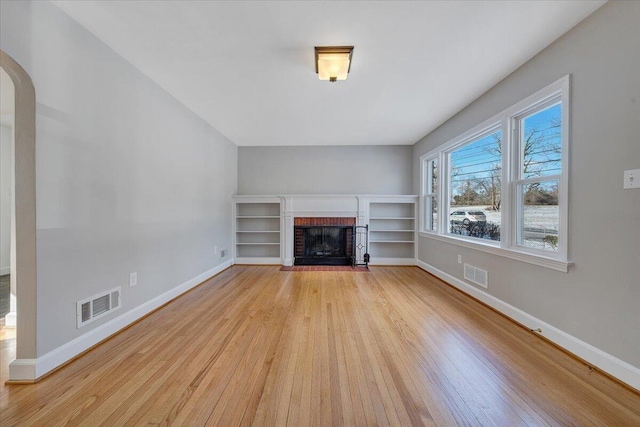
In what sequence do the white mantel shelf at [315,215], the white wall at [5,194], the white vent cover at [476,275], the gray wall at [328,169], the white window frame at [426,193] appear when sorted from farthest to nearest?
1. the gray wall at [328,169]
2. the white mantel shelf at [315,215]
3. the white window frame at [426,193]
4. the white wall at [5,194]
5. the white vent cover at [476,275]

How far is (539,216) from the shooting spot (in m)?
2.30

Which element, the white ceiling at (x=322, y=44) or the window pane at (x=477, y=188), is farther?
the window pane at (x=477, y=188)

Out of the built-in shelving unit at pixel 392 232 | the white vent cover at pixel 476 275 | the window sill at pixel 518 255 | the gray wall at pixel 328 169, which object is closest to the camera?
the window sill at pixel 518 255

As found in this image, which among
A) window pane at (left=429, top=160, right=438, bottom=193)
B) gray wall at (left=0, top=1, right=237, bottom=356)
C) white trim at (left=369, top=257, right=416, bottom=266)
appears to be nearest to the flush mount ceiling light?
gray wall at (left=0, top=1, right=237, bottom=356)

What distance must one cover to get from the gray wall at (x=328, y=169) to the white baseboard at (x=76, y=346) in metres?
2.97

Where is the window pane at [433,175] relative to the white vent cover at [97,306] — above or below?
above

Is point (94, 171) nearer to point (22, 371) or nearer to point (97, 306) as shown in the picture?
point (97, 306)

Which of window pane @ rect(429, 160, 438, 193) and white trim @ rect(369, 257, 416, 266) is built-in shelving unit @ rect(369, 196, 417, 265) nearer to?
white trim @ rect(369, 257, 416, 266)

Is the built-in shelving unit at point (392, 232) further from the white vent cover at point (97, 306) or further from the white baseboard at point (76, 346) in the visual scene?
the white vent cover at point (97, 306)

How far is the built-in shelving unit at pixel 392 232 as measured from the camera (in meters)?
5.07

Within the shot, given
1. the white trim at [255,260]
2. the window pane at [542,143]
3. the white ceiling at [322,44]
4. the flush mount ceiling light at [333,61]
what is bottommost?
the white trim at [255,260]

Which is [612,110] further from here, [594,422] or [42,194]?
[42,194]

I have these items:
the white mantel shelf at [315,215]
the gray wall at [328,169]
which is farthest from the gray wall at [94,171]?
the gray wall at [328,169]

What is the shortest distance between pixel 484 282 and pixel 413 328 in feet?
4.06
